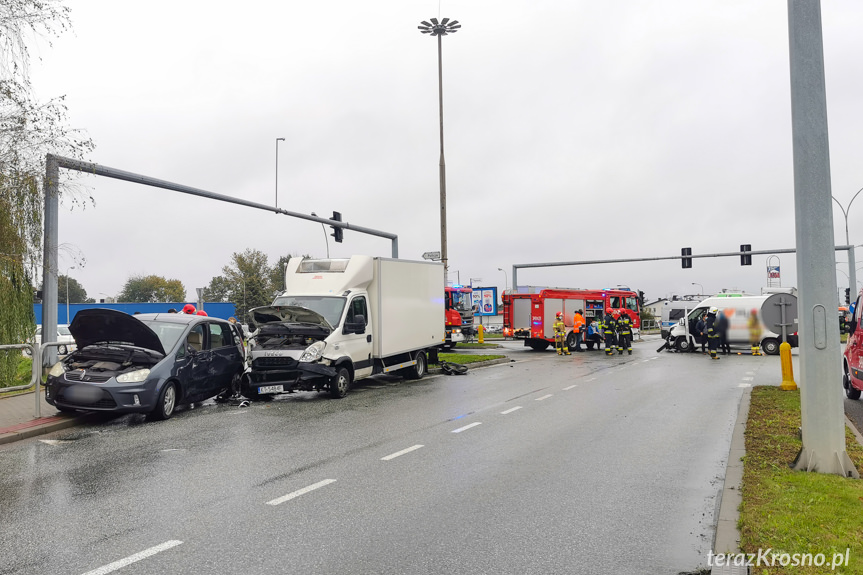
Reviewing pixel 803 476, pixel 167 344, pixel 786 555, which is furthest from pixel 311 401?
pixel 786 555

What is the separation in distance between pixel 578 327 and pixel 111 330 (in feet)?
71.9

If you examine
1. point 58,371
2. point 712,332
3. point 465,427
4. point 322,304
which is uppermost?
point 322,304

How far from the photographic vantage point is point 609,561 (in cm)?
447

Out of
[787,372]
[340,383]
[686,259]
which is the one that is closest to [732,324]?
[787,372]

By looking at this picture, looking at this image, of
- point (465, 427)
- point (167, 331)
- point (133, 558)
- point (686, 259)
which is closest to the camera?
point (133, 558)

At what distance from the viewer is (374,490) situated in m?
6.22

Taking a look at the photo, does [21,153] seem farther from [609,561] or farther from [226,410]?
[609,561]

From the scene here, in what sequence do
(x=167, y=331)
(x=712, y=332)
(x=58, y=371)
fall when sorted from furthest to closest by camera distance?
(x=712, y=332) → (x=167, y=331) → (x=58, y=371)

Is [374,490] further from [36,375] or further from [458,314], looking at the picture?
[458,314]

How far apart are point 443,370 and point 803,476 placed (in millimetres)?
12863

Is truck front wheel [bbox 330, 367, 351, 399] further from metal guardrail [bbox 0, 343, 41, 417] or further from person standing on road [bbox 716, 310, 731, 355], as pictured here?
person standing on road [bbox 716, 310, 731, 355]

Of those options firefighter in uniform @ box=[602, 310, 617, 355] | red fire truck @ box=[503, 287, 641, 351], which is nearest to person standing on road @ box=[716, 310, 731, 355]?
firefighter in uniform @ box=[602, 310, 617, 355]

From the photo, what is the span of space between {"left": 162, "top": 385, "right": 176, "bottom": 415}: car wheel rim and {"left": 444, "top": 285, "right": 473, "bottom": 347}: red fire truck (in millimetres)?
19303

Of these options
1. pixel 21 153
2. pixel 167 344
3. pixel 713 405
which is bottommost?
pixel 713 405
